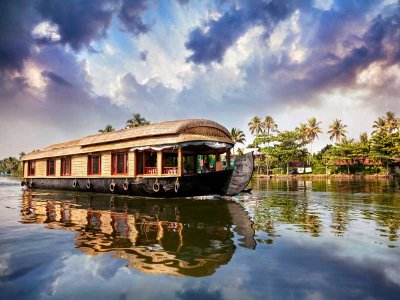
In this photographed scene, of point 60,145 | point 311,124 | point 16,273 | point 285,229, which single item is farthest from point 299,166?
point 16,273

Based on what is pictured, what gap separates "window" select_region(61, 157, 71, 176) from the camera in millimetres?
18812

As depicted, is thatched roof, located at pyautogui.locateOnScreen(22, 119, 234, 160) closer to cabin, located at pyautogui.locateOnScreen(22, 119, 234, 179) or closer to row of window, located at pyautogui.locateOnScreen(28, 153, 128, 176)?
cabin, located at pyautogui.locateOnScreen(22, 119, 234, 179)

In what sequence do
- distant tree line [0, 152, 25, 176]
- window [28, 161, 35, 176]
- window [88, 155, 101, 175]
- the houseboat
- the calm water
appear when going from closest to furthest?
the calm water → the houseboat → window [88, 155, 101, 175] → window [28, 161, 35, 176] → distant tree line [0, 152, 25, 176]

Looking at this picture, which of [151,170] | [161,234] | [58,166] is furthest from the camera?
[58,166]

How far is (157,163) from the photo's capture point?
13.1m

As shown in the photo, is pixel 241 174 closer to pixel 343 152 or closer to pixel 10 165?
pixel 343 152

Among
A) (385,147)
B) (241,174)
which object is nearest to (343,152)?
(385,147)

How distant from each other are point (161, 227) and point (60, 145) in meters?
17.1

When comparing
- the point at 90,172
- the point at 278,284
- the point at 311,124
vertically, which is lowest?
the point at 278,284

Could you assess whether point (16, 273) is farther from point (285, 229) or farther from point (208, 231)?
point (285, 229)

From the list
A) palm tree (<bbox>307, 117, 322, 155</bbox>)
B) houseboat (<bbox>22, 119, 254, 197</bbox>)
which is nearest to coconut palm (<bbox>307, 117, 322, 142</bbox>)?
palm tree (<bbox>307, 117, 322, 155</bbox>)

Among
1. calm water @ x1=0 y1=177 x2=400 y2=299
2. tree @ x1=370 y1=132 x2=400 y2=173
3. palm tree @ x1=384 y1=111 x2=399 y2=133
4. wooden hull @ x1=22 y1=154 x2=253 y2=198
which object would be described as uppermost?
palm tree @ x1=384 y1=111 x2=399 y2=133

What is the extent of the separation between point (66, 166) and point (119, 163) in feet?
19.2

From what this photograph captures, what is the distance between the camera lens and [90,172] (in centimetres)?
1697
